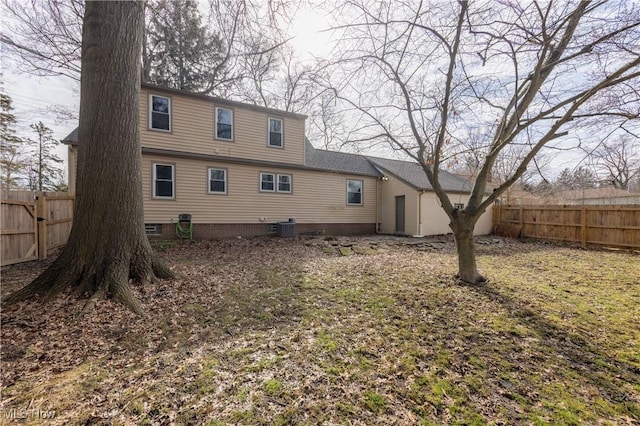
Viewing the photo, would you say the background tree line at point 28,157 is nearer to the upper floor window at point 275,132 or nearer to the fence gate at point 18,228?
the fence gate at point 18,228

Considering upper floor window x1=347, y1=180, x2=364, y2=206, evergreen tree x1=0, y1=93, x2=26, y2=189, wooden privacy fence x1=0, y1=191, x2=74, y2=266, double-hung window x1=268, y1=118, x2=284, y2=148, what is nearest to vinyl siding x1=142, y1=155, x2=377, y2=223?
upper floor window x1=347, y1=180, x2=364, y2=206

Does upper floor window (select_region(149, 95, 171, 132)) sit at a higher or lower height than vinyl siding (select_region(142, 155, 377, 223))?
higher

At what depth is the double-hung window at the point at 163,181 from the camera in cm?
1032

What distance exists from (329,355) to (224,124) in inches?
439

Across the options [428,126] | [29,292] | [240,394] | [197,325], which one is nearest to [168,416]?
[240,394]

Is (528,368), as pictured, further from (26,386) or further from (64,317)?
(64,317)

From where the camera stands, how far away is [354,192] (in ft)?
49.5

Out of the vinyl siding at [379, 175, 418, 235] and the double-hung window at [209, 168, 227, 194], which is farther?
the vinyl siding at [379, 175, 418, 235]

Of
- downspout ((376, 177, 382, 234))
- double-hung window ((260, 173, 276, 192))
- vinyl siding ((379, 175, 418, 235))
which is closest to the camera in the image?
double-hung window ((260, 173, 276, 192))

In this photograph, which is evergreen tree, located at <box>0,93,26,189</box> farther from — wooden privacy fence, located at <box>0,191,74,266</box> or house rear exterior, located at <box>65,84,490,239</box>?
wooden privacy fence, located at <box>0,191,74,266</box>

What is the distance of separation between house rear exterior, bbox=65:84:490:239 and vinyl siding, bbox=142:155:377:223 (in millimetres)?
38

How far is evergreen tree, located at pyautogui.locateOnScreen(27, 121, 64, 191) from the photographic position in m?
18.7

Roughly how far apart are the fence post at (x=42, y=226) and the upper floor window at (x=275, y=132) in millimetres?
8078

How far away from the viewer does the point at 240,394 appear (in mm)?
2254
